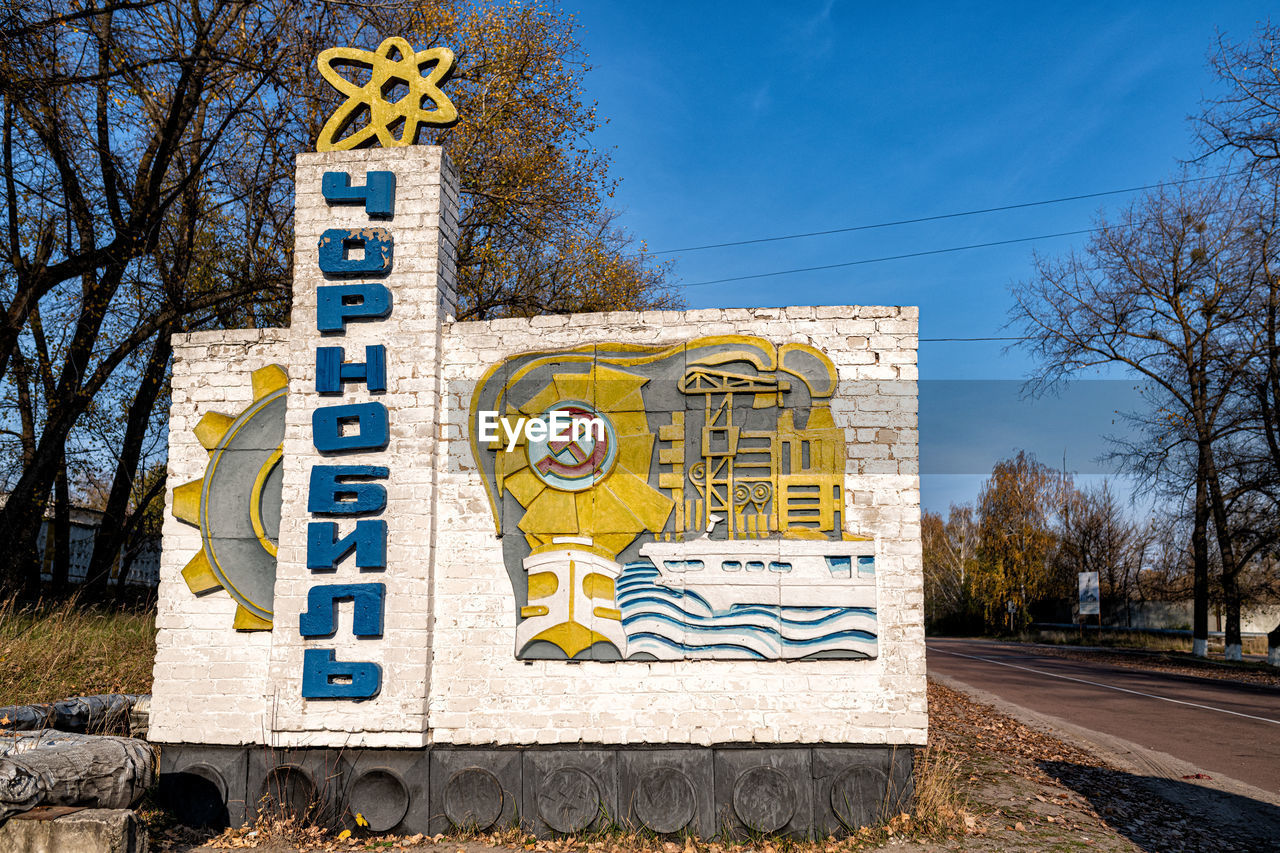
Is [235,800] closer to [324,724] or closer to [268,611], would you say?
[324,724]

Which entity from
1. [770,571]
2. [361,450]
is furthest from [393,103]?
[770,571]

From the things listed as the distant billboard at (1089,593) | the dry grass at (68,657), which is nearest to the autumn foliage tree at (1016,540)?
the distant billboard at (1089,593)

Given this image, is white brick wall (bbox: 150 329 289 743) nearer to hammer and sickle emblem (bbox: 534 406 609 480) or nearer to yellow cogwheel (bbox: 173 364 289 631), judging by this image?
yellow cogwheel (bbox: 173 364 289 631)

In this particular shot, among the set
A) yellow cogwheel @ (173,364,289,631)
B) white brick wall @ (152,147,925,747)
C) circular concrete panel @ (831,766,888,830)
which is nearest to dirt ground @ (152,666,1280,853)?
circular concrete panel @ (831,766,888,830)

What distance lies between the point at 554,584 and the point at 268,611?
101 inches

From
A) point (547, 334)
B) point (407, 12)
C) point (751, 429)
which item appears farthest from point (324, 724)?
point (407, 12)

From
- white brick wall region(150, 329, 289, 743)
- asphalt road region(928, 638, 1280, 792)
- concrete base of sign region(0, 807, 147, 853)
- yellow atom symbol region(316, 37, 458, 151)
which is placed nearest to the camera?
concrete base of sign region(0, 807, 147, 853)

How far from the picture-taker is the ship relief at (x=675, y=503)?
699 centimetres

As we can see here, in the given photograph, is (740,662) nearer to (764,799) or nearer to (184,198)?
(764,799)

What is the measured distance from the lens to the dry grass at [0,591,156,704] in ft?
29.0

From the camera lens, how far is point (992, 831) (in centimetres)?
695

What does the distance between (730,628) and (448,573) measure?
2.45 m

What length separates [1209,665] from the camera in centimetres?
2252

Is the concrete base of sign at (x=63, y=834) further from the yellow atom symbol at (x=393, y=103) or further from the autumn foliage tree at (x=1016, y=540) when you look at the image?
the autumn foliage tree at (x=1016, y=540)
